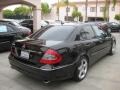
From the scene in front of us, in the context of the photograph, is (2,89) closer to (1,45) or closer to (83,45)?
(83,45)

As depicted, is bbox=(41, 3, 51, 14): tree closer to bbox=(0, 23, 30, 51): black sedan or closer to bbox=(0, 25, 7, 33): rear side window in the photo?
bbox=(0, 23, 30, 51): black sedan

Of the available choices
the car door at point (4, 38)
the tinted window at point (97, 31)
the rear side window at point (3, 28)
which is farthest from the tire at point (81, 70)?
the rear side window at point (3, 28)


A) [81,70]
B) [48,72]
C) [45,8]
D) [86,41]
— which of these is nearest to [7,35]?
[86,41]

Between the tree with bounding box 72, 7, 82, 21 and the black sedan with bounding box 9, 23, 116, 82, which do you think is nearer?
the black sedan with bounding box 9, 23, 116, 82

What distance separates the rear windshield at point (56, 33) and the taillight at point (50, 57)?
783mm

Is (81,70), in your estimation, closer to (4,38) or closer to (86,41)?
(86,41)

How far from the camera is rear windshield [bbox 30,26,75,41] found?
17.2 feet

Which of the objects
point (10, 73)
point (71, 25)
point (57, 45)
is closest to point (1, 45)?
point (10, 73)

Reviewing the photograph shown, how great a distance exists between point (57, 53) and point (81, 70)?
113 cm

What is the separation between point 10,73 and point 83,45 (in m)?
2.26

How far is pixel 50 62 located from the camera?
4.34 m

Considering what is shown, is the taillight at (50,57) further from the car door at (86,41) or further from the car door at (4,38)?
the car door at (4,38)

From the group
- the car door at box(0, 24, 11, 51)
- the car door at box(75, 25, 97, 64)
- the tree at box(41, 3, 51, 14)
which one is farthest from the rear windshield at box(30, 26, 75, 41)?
the tree at box(41, 3, 51, 14)

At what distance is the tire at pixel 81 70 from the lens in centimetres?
500
